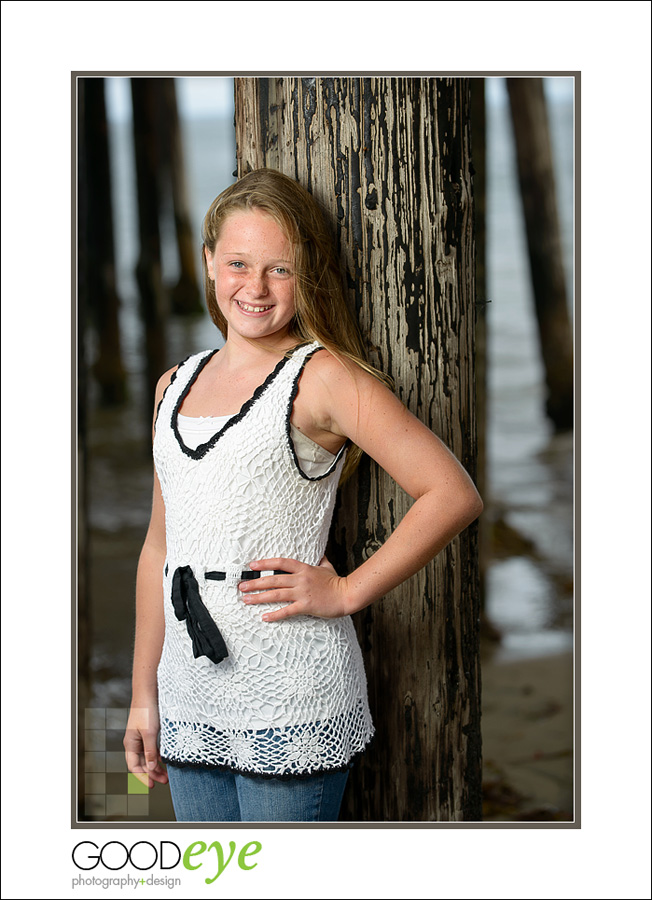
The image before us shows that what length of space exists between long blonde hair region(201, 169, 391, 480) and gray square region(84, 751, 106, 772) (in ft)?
3.05

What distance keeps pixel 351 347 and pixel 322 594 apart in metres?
0.44

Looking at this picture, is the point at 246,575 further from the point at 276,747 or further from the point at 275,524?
the point at 276,747

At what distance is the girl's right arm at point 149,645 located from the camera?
1.57m

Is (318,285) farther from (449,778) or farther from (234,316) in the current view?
(449,778)

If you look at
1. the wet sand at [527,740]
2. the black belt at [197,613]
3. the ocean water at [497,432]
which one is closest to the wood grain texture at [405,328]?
the black belt at [197,613]

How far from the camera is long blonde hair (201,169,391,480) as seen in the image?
1.39 meters

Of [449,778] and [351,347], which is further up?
[351,347]

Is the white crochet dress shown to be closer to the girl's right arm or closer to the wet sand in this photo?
the girl's right arm

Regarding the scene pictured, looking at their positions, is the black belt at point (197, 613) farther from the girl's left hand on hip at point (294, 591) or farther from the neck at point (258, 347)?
the neck at point (258, 347)

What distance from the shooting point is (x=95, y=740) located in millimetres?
1681

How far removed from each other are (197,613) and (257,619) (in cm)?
10

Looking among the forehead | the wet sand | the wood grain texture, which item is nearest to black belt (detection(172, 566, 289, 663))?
the wood grain texture

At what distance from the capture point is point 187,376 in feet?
5.04
